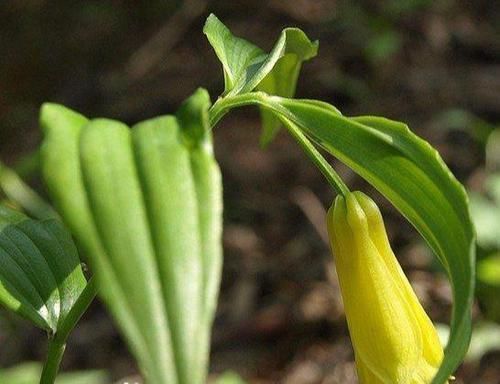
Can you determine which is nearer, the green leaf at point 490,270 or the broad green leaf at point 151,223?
the broad green leaf at point 151,223

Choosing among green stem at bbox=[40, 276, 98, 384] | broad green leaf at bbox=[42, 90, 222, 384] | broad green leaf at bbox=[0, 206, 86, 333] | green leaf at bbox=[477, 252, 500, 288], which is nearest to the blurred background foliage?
green leaf at bbox=[477, 252, 500, 288]

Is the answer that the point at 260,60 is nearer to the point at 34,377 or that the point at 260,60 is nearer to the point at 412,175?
the point at 412,175

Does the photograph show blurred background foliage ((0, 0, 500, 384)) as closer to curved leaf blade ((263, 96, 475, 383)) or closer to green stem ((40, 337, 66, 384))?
green stem ((40, 337, 66, 384))

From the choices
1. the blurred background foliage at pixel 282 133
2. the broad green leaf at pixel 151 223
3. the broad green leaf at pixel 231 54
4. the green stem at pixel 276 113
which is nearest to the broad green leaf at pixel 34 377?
the blurred background foliage at pixel 282 133

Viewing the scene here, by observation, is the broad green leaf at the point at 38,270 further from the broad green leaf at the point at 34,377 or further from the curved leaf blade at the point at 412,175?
the broad green leaf at the point at 34,377

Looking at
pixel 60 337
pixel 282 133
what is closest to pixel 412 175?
pixel 60 337

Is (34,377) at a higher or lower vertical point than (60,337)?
lower
